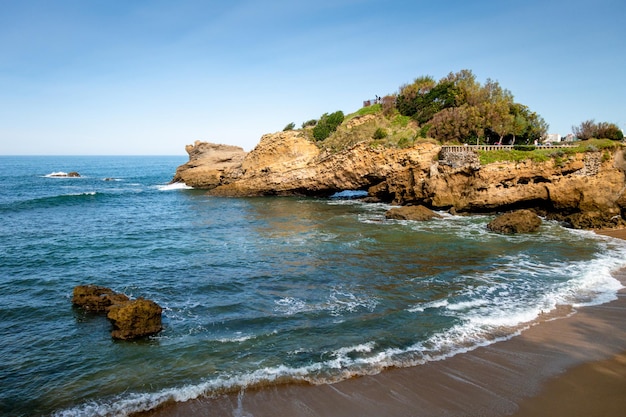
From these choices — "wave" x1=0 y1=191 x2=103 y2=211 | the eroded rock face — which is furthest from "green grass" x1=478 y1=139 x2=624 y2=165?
"wave" x1=0 y1=191 x2=103 y2=211

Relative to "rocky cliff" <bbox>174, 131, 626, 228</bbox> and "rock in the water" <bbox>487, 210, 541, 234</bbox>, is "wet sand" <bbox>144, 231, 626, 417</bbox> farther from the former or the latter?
"rocky cliff" <bbox>174, 131, 626, 228</bbox>

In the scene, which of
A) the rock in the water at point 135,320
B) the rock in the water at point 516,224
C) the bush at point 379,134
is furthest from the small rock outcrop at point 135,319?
the bush at point 379,134

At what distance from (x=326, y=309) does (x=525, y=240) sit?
16081 mm

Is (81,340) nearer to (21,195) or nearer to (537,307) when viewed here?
(537,307)

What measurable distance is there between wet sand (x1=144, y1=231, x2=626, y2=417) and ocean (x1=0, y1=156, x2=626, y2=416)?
49cm

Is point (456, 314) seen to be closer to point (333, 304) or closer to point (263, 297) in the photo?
point (333, 304)

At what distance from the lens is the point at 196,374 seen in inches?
441

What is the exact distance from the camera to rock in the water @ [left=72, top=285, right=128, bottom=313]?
15.4 metres

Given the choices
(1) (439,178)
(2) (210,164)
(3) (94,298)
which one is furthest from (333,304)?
(2) (210,164)

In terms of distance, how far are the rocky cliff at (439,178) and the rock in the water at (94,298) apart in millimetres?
26782

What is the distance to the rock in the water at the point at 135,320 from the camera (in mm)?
13344

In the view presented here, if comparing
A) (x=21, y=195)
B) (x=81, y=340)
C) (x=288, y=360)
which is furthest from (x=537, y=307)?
(x=21, y=195)

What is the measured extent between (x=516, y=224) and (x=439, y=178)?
8.93 meters

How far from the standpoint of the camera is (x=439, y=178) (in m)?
34.9
